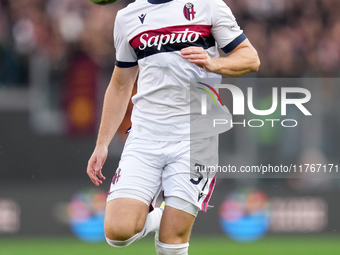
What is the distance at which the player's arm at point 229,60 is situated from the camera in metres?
5.19

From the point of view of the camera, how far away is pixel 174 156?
557cm

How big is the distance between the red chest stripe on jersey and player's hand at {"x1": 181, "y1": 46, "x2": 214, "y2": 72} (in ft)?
1.16

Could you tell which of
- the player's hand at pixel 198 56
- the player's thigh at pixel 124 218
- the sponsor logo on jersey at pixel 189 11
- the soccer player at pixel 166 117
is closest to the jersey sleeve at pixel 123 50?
the soccer player at pixel 166 117

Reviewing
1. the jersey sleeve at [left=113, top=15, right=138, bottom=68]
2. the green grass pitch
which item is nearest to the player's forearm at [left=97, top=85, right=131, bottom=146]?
the jersey sleeve at [left=113, top=15, right=138, bottom=68]

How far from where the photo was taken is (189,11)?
5594 millimetres

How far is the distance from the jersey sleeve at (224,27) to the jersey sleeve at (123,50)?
0.64 meters

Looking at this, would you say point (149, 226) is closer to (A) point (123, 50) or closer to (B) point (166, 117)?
(B) point (166, 117)

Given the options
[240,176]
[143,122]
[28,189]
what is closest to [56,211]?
[28,189]

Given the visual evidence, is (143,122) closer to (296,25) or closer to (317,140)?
(317,140)

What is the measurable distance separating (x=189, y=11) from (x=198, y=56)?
21.4 inches

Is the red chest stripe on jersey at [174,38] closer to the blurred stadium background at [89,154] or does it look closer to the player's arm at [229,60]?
the player's arm at [229,60]

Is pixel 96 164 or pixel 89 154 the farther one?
pixel 89 154

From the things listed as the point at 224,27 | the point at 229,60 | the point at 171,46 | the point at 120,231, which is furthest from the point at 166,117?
the point at 120,231

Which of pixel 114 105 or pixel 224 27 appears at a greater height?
pixel 224 27
